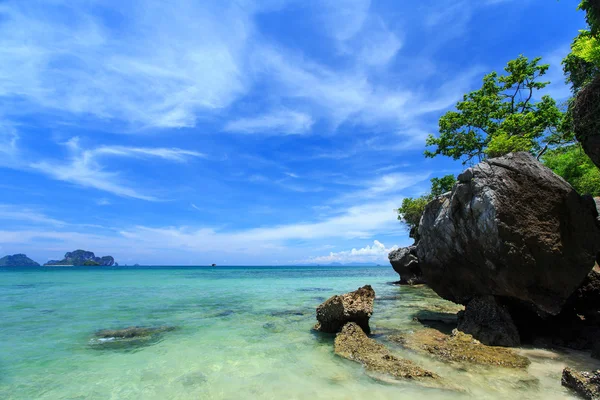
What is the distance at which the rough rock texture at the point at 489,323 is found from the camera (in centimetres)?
905

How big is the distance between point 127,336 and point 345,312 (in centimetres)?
748

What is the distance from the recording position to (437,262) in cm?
1195

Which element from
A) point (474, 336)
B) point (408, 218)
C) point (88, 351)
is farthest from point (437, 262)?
point (408, 218)

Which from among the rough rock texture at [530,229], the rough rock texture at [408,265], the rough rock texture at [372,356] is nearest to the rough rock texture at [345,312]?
the rough rock texture at [372,356]

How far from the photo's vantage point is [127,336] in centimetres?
1098

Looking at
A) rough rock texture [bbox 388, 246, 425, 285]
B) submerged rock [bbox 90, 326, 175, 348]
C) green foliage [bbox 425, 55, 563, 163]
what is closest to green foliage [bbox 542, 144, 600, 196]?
green foliage [bbox 425, 55, 563, 163]

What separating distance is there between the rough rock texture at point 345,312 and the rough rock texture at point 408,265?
2242 cm

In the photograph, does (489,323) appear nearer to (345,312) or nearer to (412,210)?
(345,312)

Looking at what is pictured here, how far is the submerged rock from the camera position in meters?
10.1

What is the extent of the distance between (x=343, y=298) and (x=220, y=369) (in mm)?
4538

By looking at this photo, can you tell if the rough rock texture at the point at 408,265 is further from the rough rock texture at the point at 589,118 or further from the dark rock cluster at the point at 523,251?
the rough rock texture at the point at 589,118

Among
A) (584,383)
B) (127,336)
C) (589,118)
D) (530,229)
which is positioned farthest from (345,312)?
(589,118)

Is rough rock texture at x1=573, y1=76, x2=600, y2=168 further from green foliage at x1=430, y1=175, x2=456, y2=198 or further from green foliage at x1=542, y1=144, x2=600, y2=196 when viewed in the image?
green foliage at x1=430, y1=175, x2=456, y2=198

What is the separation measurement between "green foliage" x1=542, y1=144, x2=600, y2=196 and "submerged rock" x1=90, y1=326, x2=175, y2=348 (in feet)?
61.0
